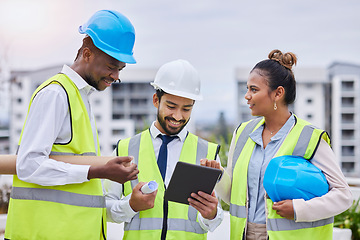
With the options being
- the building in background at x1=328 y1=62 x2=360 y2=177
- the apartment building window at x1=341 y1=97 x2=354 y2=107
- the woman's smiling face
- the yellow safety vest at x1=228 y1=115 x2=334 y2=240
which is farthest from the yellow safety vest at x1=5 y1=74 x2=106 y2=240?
the apartment building window at x1=341 y1=97 x2=354 y2=107

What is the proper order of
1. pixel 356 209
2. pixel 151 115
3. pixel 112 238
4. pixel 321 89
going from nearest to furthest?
pixel 112 238
pixel 356 209
pixel 321 89
pixel 151 115

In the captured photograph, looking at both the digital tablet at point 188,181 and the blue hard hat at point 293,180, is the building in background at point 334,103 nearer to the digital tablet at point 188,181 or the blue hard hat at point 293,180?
the blue hard hat at point 293,180

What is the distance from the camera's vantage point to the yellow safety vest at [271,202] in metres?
2.35

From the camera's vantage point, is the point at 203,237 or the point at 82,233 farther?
the point at 203,237

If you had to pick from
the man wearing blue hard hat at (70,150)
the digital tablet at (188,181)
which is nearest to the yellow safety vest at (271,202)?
the digital tablet at (188,181)

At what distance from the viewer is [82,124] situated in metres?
2.06

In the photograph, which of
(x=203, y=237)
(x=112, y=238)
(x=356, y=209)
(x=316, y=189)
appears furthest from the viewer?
(x=356, y=209)

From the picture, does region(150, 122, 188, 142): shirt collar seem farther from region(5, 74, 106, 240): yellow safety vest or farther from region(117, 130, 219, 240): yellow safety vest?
region(5, 74, 106, 240): yellow safety vest

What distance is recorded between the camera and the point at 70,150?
80.7 inches

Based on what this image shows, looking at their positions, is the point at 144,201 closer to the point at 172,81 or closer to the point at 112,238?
the point at 172,81

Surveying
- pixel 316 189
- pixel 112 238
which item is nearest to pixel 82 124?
pixel 316 189

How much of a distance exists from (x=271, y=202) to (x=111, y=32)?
4.13ft

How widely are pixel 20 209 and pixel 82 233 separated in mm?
316

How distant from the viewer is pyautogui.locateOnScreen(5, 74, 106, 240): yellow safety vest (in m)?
2.01
